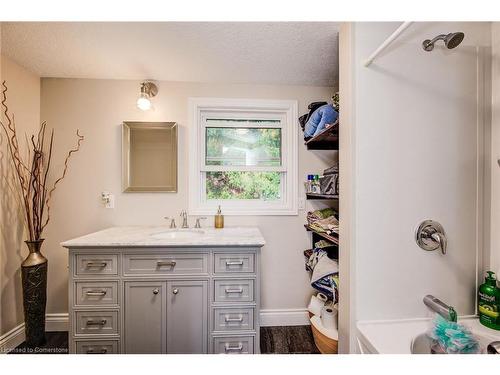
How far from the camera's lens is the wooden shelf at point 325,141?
1.41 metres

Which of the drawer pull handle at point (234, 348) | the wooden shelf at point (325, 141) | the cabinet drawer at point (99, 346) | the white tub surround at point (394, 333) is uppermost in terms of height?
the wooden shelf at point (325, 141)

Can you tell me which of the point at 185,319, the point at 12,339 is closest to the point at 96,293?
the point at 185,319

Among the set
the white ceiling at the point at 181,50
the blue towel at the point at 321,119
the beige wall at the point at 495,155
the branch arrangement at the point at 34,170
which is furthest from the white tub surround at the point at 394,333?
the branch arrangement at the point at 34,170

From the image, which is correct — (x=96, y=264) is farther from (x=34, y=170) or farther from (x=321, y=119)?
(x=321, y=119)

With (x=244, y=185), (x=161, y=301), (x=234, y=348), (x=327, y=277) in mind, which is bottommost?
(x=234, y=348)

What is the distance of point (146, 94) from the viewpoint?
180 cm

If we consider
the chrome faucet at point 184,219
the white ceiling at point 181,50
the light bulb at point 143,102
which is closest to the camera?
the white ceiling at point 181,50

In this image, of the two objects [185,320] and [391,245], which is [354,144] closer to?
[391,245]

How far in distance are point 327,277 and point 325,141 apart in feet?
3.37

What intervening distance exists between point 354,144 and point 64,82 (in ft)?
7.84

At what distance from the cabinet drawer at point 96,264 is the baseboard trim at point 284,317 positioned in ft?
4.23

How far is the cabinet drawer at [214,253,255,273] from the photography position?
139 centimetres

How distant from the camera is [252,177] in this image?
6.65 ft

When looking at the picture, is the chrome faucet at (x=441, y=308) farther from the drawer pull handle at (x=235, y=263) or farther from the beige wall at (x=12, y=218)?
the beige wall at (x=12, y=218)
